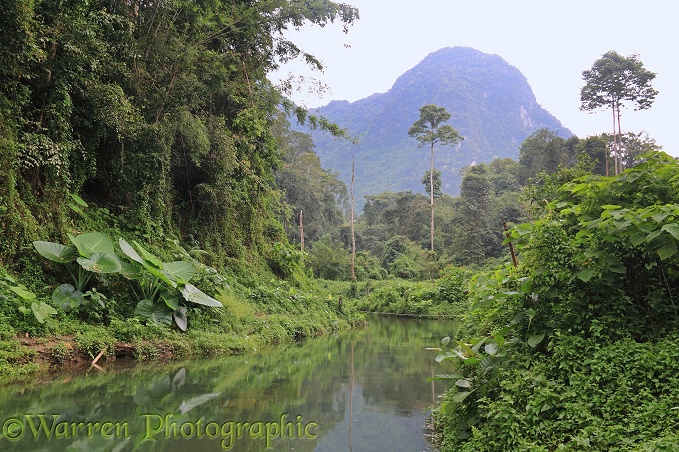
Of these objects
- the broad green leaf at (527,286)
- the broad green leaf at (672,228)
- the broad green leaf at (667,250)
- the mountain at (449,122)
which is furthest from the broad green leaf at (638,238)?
the mountain at (449,122)

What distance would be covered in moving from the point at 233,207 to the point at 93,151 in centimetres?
548

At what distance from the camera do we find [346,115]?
5620 inches

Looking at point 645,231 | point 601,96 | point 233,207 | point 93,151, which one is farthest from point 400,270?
point 645,231

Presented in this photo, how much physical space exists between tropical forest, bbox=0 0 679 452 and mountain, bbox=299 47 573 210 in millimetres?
77587

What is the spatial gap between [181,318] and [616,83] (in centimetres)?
3428

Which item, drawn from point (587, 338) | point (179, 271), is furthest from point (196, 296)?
point (587, 338)

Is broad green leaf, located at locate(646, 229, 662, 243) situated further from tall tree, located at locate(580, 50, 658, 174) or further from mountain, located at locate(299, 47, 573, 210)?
mountain, located at locate(299, 47, 573, 210)

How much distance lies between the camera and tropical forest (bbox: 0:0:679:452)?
4094mm

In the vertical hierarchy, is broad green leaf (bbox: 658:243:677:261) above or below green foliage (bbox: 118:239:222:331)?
above

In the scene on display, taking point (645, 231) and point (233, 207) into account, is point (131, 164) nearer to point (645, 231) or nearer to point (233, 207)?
point (233, 207)

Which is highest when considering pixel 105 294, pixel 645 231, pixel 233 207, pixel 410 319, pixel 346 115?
pixel 346 115

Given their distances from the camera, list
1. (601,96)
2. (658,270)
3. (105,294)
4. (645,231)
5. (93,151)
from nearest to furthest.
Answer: (645,231), (658,270), (105,294), (93,151), (601,96)

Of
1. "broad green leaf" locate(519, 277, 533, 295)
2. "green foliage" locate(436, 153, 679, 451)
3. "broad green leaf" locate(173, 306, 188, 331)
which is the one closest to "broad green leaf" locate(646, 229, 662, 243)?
"green foliage" locate(436, 153, 679, 451)

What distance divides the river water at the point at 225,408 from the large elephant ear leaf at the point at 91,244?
219cm
